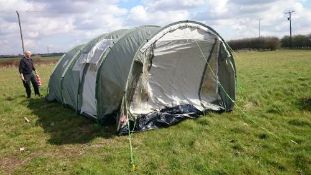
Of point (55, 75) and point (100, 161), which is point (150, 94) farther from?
point (55, 75)

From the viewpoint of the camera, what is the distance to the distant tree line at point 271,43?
6650 cm

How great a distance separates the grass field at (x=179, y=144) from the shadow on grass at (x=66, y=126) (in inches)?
0.9

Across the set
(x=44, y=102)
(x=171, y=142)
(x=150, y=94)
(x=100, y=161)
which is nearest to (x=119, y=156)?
(x=100, y=161)

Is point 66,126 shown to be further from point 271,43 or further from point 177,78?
point 271,43

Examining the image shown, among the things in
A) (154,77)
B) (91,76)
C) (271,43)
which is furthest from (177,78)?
(271,43)

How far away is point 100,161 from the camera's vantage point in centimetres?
745

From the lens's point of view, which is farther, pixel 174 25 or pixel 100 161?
pixel 174 25

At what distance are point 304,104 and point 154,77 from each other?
4.41 m

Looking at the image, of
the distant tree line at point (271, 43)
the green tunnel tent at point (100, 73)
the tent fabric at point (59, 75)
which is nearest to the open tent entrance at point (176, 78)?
the green tunnel tent at point (100, 73)

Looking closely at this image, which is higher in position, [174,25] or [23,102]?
[174,25]

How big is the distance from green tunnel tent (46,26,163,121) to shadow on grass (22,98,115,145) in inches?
9.6

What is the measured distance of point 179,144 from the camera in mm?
8125

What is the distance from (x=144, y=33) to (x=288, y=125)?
416 centimetres

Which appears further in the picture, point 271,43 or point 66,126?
point 271,43
